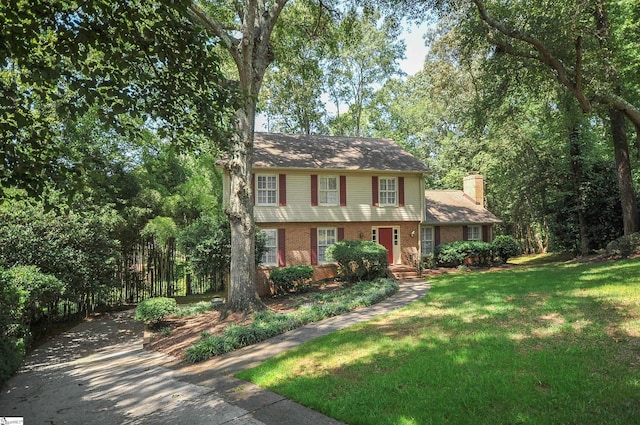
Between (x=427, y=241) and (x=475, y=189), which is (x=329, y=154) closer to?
(x=427, y=241)

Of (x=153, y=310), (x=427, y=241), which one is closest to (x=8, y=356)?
(x=153, y=310)

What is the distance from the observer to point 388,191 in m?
19.3

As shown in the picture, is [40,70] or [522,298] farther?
→ [522,298]

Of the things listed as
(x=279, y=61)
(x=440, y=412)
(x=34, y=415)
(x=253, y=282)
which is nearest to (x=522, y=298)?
(x=440, y=412)

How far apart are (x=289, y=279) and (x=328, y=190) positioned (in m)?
5.35

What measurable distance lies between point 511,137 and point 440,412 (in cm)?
2111

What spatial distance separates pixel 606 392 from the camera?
4184mm

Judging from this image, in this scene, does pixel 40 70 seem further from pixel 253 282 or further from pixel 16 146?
pixel 253 282

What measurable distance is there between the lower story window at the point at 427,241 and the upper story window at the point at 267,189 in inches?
374

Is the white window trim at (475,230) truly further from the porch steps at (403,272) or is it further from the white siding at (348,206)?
the porch steps at (403,272)

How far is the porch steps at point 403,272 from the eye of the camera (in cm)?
1785

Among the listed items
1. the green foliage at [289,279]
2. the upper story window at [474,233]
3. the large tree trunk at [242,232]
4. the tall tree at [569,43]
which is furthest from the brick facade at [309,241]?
the tall tree at [569,43]

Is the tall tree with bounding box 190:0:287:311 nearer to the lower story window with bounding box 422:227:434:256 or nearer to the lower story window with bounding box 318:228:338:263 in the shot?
the lower story window with bounding box 318:228:338:263

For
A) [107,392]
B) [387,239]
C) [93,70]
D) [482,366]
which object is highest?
[93,70]
